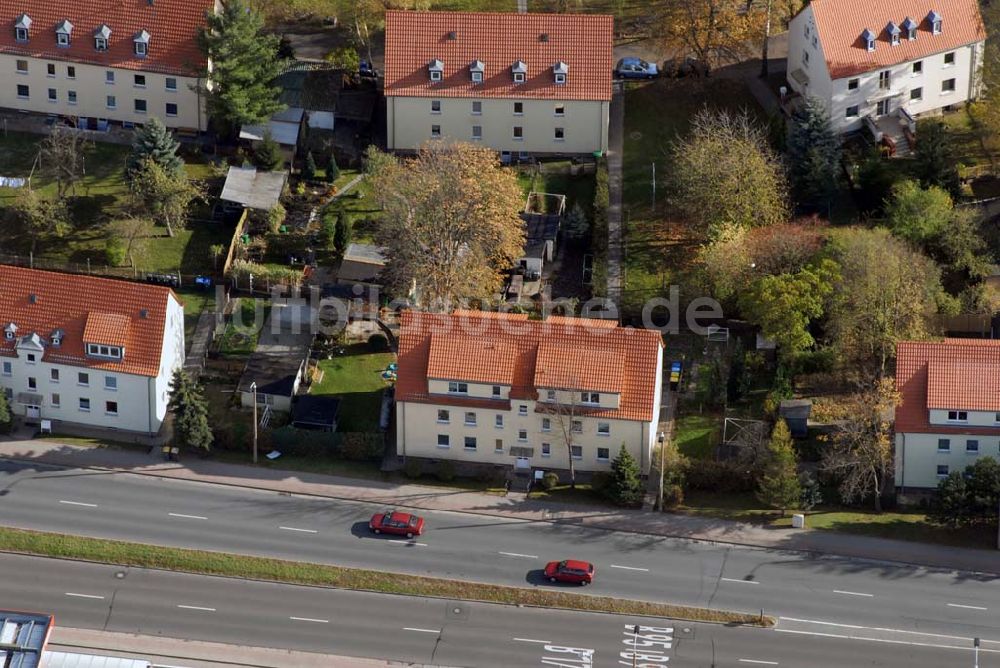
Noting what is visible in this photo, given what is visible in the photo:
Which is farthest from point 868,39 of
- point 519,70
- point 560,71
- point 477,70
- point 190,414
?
point 190,414

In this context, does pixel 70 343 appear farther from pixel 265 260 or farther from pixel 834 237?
pixel 834 237

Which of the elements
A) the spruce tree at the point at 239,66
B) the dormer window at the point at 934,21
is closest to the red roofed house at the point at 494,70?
the spruce tree at the point at 239,66

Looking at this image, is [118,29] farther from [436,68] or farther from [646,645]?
[646,645]

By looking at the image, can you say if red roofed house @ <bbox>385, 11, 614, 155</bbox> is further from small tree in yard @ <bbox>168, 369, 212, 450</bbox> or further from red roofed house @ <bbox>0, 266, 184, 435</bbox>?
small tree in yard @ <bbox>168, 369, 212, 450</bbox>

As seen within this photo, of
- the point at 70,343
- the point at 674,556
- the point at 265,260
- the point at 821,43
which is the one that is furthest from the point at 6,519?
the point at 821,43

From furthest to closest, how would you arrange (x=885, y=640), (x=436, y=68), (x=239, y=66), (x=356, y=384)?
(x=436, y=68), (x=239, y=66), (x=356, y=384), (x=885, y=640)
